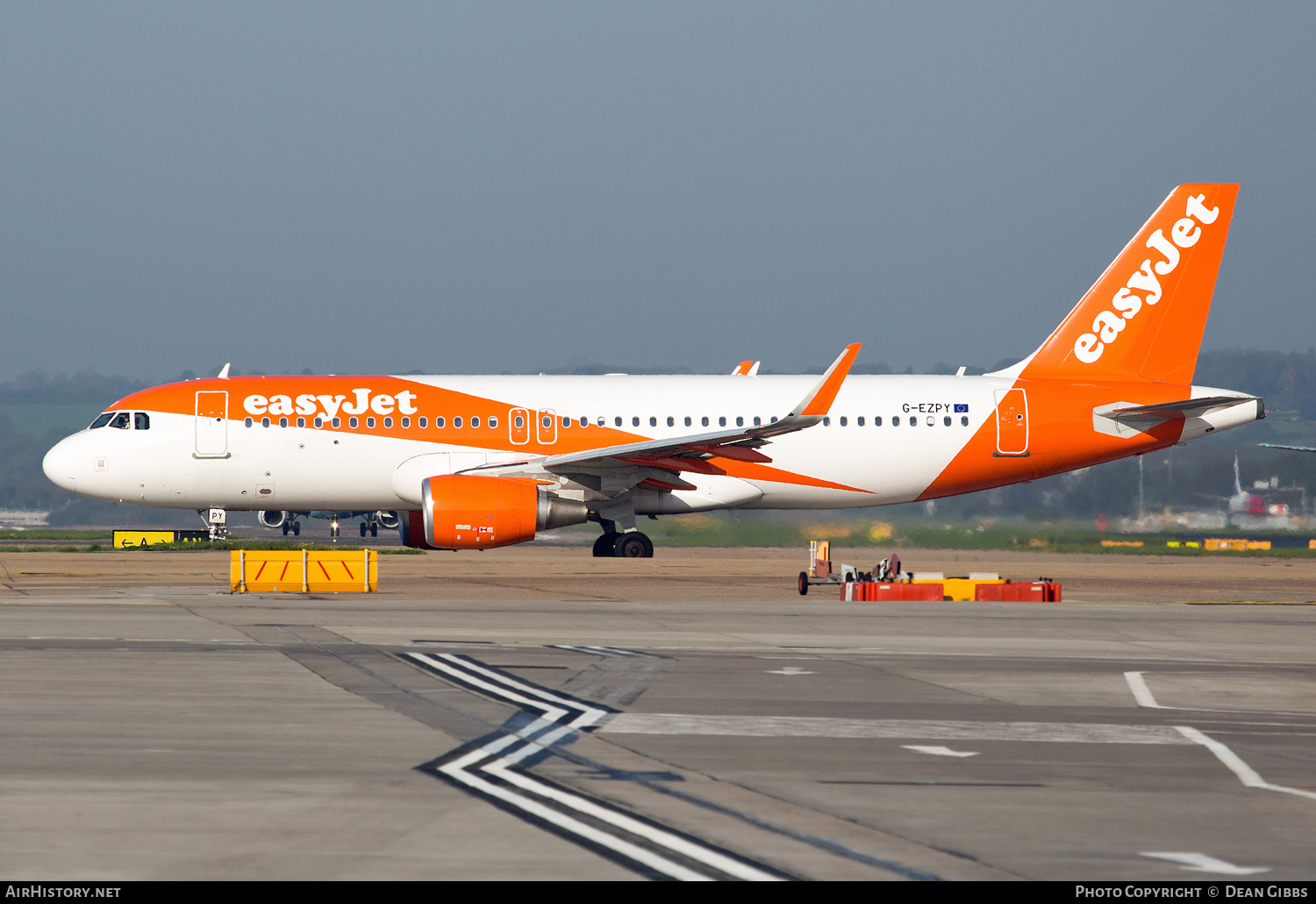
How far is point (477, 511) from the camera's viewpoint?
2591cm

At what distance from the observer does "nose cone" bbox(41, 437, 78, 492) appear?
2911cm

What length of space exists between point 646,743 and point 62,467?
2360cm

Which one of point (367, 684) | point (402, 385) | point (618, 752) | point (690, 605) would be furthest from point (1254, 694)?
point (402, 385)

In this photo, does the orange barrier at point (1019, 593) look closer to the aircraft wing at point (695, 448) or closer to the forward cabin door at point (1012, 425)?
the aircraft wing at point (695, 448)

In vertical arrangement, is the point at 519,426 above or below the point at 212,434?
above

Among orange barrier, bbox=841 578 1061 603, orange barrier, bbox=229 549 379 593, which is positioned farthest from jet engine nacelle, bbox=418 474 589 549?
orange barrier, bbox=841 578 1061 603

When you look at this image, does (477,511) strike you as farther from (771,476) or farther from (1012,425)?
(1012,425)

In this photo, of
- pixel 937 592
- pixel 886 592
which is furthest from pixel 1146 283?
pixel 886 592

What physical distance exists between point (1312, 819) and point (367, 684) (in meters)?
7.50

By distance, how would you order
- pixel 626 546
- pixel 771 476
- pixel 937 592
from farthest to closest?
pixel 626 546 < pixel 771 476 < pixel 937 592

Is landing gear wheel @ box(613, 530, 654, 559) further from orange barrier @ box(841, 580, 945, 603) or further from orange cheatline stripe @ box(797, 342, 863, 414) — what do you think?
orange barrier @ box(841, 580, 945, 603)

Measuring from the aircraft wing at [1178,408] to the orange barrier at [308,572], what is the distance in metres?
16.8

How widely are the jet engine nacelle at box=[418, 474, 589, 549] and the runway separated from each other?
267 inches

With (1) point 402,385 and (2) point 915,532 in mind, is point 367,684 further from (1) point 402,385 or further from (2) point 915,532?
(2) point 915,532
